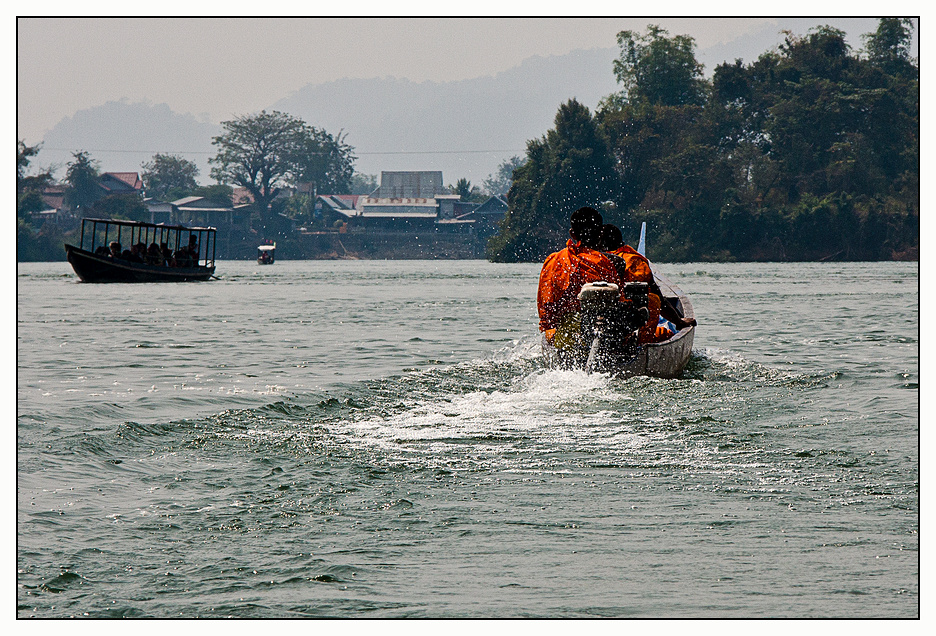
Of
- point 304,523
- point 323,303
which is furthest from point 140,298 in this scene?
point 304,523

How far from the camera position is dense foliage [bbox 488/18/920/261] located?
193 feet

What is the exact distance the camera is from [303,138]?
4139 inches

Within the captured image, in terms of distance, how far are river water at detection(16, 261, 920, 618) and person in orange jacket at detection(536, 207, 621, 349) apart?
0.50 metres

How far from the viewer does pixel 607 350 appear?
8898 mm

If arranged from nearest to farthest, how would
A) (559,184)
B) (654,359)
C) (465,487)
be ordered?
(465,487)
(654,359)
(559,184)

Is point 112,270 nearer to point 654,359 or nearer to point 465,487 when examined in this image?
point 654,359

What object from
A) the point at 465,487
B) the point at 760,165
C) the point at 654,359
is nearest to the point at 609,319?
the point at 654,359

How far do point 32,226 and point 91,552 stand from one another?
7918 centimetres

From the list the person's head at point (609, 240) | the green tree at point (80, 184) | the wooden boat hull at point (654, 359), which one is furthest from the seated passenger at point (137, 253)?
the green tree at point (80, 184)

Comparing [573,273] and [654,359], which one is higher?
[573,273]

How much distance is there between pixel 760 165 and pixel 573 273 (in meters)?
58.4

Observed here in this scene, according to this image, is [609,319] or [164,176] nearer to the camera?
[609,319]

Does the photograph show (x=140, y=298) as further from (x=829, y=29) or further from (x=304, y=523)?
(x=829, y=29)

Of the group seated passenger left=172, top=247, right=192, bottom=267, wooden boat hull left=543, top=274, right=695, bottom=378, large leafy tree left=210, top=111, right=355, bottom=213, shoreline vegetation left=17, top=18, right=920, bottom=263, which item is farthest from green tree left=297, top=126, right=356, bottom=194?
wooden boat hull left=543, top=274, right=695, bottom=378
